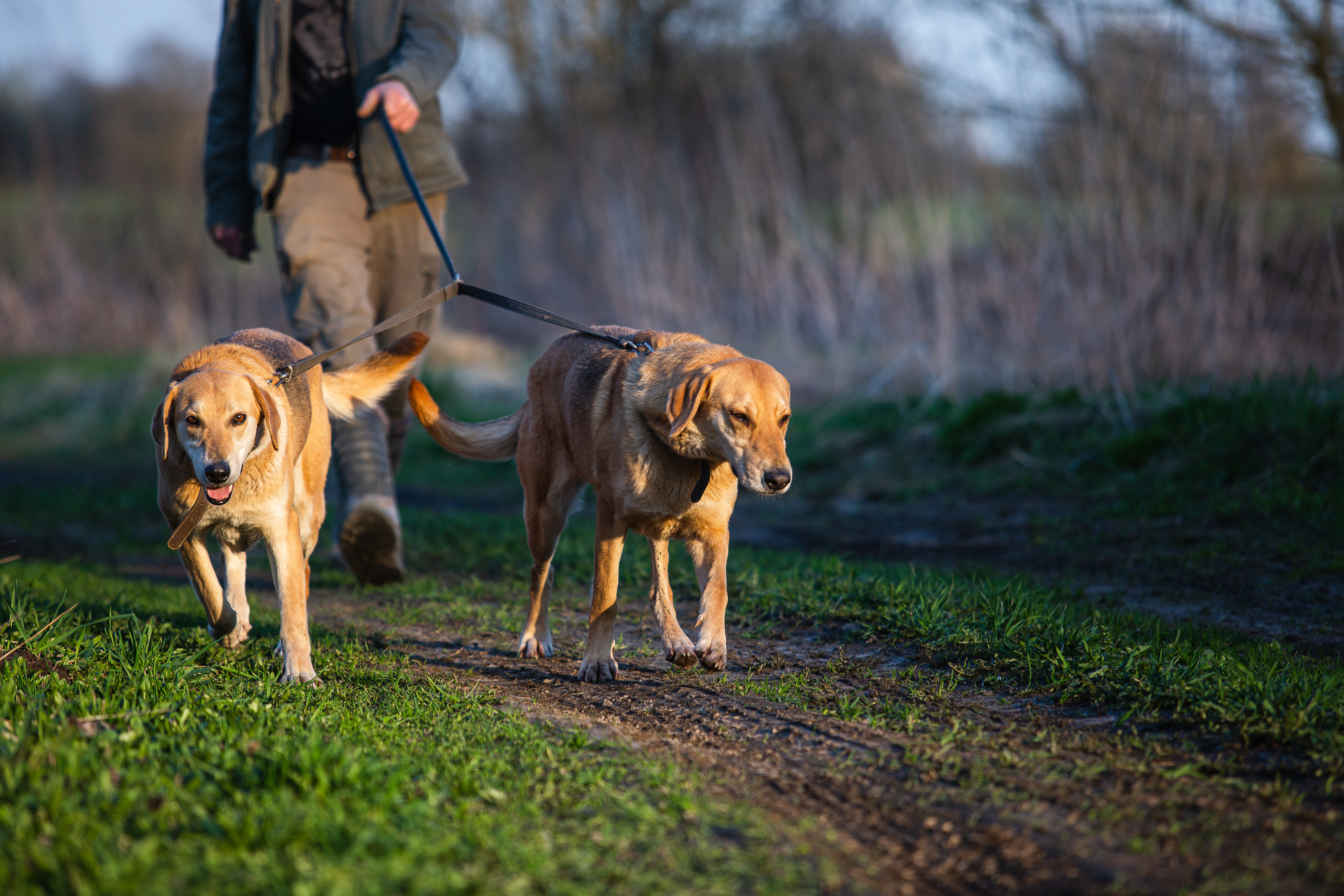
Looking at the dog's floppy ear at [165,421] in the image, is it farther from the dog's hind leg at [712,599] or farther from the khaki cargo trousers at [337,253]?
the dog's hind leg at [712,599]

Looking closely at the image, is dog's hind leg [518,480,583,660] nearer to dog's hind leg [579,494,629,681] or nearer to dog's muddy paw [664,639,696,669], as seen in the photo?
dog's hind leg [579,494,629,681]

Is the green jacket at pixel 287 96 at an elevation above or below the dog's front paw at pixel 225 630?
above

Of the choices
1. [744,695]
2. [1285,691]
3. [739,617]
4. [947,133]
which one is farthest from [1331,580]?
[947,133]

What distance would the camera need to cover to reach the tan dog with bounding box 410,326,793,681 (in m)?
3.21

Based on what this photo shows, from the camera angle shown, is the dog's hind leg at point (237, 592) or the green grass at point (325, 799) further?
the dog's hind leg at point (237, 592)

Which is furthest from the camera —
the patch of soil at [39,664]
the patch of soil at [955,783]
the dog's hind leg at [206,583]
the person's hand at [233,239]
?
the person's hand at [233,239]

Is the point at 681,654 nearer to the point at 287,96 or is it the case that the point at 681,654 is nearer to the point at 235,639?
the point at 235,639

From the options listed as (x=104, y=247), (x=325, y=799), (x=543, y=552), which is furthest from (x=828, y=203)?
(x=325, y=799)

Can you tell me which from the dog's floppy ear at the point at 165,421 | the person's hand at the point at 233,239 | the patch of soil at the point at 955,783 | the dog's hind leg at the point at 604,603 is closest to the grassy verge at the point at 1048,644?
the patch of soil at the point at 955,783

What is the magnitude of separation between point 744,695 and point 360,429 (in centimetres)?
246

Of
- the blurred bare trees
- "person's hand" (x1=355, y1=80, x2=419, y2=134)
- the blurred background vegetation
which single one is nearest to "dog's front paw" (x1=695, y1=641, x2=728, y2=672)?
"person's hand" (x1=355, y1=80, x2=419, y2=134)

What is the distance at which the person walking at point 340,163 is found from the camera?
4.62 meters

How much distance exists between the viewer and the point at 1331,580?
427 centimetres

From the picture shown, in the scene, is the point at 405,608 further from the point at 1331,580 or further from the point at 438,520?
the point at 1331,580
